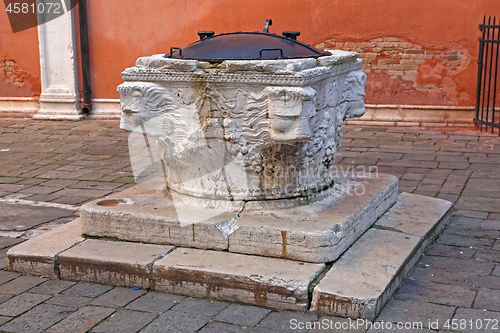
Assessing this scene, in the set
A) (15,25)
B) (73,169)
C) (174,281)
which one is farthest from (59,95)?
(174,281)

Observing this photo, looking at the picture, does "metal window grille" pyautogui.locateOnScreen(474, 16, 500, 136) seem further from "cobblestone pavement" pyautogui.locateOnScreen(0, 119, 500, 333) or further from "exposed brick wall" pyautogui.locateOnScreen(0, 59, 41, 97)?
"exposed brick wall" pyautogui.locateOnScreen(0, 59, 41, 97)

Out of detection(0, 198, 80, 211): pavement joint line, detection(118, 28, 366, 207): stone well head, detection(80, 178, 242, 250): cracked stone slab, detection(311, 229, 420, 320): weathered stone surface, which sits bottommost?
detection(0, 198, 80, 211): pavement joint line

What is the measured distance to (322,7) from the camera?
8930 mm

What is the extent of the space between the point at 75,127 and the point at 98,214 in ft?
18.0

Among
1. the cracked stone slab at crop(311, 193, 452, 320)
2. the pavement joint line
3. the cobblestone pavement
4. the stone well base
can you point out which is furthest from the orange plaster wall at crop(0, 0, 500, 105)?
the stone well base

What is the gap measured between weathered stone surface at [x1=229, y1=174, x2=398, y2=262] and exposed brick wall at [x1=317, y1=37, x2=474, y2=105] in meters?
4.91

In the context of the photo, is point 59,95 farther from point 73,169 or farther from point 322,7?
point 322,7

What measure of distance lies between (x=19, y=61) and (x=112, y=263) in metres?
7.42

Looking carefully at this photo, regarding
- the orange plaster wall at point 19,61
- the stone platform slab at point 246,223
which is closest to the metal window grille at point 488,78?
the stone platform slab at point 246,223

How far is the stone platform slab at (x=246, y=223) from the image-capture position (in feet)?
12.1

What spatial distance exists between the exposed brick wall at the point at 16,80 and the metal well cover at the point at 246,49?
21.5 ft

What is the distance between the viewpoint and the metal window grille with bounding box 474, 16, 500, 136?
8.05m

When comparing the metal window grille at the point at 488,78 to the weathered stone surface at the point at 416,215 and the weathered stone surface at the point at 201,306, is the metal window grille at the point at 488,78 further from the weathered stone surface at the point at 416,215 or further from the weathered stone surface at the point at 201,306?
the weathered stone surface at the point at 201,306

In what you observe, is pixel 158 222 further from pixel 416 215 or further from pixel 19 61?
pixel 19 61
